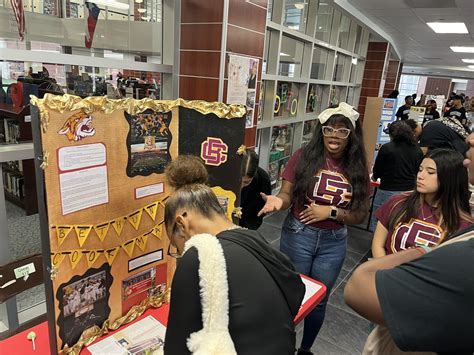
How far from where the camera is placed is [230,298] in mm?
819

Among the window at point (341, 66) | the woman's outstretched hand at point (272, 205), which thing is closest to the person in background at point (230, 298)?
the woman's outstretched hand at point (272, 205)

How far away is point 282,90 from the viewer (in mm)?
4574

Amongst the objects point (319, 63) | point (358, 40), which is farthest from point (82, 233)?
point (358, 40)

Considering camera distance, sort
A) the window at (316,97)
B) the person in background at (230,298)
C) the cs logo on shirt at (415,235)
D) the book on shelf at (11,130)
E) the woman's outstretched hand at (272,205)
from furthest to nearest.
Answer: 1. the window at (316,97)
2. the book on shelf at (11,130)
3. the woman's outstretched hand at (272,205)
4. the cs logo on shirt at (415,235)
5. the person in background at (230,298)

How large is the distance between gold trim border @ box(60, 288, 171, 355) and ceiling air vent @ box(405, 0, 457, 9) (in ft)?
15.8

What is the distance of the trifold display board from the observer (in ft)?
3.30

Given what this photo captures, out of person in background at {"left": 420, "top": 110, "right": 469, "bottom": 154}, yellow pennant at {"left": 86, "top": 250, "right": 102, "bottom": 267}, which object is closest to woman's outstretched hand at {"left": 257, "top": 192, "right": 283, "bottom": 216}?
yellow pennant at {"left": 86, "top": 250, "right": 102, "bottom": 267}

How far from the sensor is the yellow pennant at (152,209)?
4.32 ft

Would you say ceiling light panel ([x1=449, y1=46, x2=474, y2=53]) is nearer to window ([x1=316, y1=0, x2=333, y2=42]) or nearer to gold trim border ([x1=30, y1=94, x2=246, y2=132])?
window ([x1=316, y1=0, x2=333, y2=42])

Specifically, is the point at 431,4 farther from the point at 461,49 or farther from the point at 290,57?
the point at 461,49

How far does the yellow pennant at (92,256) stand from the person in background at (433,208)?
4.35 ft

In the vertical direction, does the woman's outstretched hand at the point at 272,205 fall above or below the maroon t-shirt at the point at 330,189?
below

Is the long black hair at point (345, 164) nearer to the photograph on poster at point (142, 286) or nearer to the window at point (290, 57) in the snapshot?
the photograph on poster at point (142, 286)

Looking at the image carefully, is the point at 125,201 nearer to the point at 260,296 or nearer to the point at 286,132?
the point at 260,296
